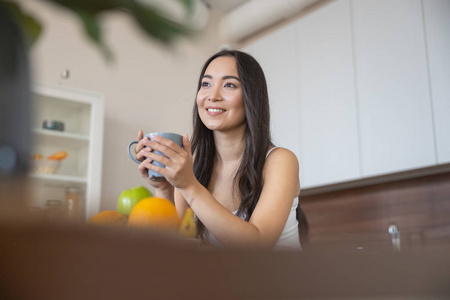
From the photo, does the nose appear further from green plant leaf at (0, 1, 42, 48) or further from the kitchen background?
the kitchen background

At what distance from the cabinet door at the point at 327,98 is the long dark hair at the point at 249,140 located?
1680 mm

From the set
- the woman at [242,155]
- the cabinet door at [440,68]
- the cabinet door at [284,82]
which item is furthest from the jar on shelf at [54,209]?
the cabinet door at [284,82]

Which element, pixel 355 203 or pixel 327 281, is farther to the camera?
pixel 355 203

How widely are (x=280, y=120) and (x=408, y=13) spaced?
0.94m

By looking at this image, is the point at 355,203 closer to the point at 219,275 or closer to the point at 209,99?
the point at 209,99

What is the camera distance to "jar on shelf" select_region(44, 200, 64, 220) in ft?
0.30

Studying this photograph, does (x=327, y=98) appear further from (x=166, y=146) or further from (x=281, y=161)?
(x=166, y=146)

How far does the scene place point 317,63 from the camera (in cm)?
279

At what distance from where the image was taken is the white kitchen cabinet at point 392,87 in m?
2.28

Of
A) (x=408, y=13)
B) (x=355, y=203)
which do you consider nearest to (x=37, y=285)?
(x=408, y=13)

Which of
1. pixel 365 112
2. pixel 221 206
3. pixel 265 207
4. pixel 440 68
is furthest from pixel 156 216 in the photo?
pixel 365 112

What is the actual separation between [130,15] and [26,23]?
0.06 feet

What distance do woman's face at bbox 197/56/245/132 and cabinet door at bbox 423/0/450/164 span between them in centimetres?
156

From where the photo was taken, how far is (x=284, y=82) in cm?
296
